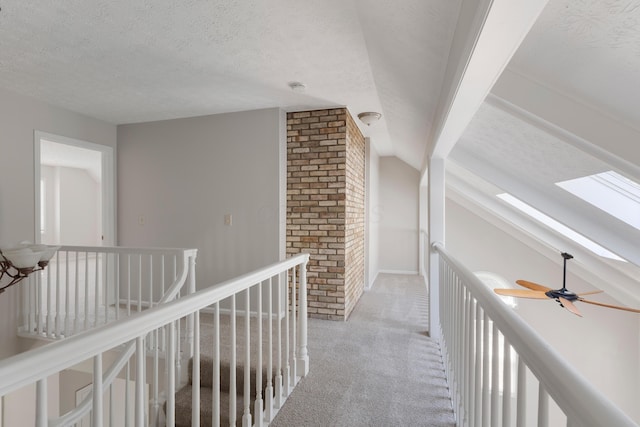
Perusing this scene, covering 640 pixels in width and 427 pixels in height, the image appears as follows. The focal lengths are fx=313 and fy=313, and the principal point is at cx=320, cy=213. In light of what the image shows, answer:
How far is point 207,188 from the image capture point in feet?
12.2

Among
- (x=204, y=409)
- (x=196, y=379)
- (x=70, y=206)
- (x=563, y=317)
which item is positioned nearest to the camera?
(x=196, y=379)

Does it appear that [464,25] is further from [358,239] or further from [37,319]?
[37,319]

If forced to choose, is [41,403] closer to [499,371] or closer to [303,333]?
[499,371]

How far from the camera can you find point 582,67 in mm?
1252

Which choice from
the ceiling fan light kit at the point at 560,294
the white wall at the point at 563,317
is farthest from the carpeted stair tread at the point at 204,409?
the white wall at the point at 563,317

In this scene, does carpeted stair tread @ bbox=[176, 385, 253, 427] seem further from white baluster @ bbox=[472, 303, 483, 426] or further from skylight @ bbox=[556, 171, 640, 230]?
skylight @ bbox=[556, 171, 640, 230]

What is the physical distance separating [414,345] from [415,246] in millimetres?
3514

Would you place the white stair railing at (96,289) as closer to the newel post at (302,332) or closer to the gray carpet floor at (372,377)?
the newel post at (302,332)

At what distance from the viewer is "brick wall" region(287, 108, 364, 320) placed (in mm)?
3404

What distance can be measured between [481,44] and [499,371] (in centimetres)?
121

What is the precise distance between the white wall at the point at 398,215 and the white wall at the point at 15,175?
5164mm

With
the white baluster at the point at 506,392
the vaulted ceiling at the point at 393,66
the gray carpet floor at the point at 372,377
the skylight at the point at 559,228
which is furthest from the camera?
the skylight at the point at 559,228

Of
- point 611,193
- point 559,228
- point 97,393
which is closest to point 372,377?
point 97,393

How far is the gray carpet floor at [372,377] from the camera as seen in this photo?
188cm
